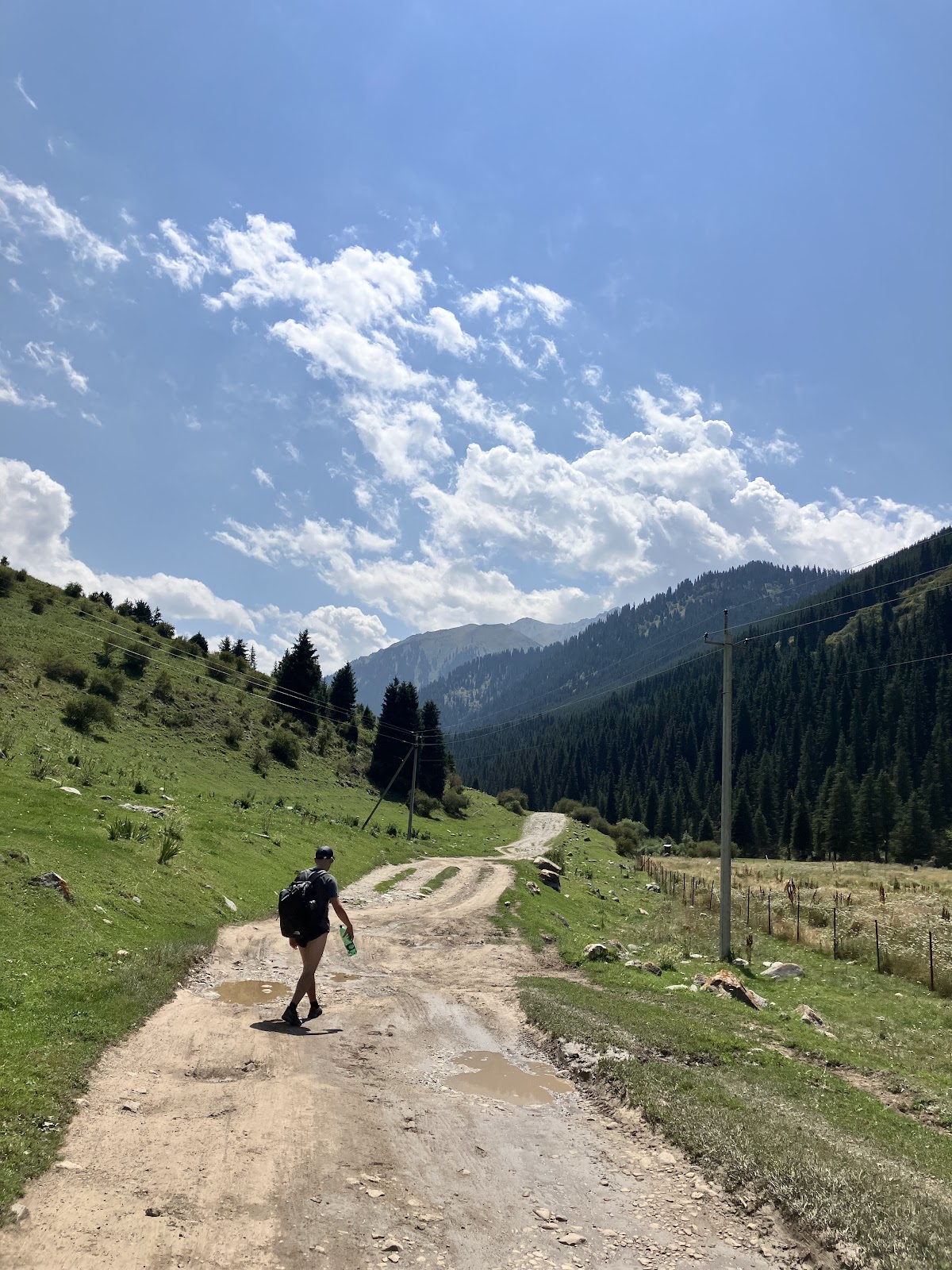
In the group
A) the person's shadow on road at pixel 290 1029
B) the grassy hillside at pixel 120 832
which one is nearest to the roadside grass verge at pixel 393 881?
the grassy hillside at pixel 120 832

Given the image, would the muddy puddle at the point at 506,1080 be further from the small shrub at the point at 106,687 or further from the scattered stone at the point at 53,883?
the small shrub at the point at 106,687

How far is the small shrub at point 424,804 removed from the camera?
75169 mm

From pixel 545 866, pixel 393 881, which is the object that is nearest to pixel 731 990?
pixel 393 881

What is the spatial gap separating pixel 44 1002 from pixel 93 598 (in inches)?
2801

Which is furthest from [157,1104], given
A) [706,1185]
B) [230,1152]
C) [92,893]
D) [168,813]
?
[168,813]

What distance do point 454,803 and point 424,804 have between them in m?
8.78

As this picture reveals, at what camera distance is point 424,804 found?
3044 inches

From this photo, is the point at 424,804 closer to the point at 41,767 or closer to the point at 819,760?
the point at 41,767

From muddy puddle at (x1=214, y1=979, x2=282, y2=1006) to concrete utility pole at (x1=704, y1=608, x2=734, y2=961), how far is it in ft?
50.6

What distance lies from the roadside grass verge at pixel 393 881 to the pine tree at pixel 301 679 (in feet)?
131

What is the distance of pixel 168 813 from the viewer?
26.3 m

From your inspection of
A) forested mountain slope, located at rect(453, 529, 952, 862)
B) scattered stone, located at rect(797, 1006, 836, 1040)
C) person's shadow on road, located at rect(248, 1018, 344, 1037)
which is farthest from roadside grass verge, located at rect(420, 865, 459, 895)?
forested mountain slope, located at rect(453, 529, 952, 862)

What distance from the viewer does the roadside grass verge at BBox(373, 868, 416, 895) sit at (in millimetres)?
31688

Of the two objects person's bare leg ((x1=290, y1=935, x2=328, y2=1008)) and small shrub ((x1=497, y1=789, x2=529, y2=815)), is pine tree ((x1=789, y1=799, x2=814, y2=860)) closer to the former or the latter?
small shrub ((x1=497, y1=789, x2=529, y2=815))
